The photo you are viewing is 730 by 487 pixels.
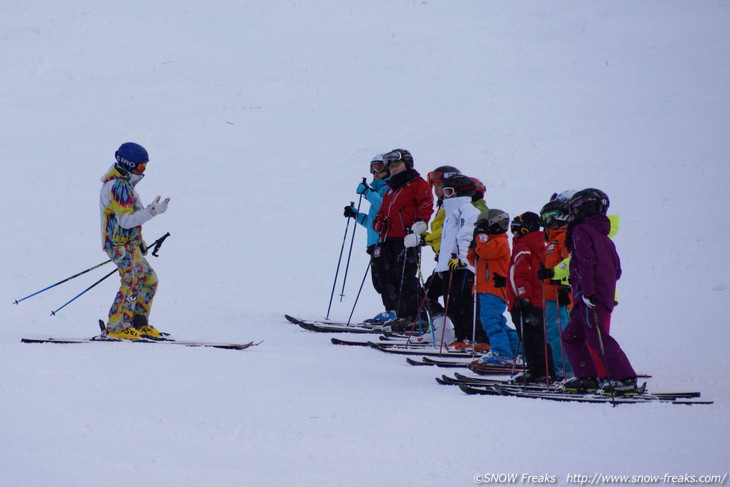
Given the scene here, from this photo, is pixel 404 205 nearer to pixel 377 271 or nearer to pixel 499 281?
pixel 377 271

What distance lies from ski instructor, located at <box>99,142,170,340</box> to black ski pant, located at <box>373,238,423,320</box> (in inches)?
114

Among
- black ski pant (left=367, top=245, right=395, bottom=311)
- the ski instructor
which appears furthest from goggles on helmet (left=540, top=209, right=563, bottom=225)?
black ski pant (left=367, top=245, right=395, bottom=311)

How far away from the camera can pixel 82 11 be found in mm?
36750

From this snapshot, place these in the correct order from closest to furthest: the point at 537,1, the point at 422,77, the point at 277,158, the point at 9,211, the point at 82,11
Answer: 1. the point at 9,211
2. the point at 277,158
3. the point at 422,77
4. the point at 82,11
5. the point at 537,1

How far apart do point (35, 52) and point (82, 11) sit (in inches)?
192

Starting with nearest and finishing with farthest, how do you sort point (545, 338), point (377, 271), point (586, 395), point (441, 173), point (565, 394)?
1. point (586, 395)
2. point (565, 394)
3. point (545, 338)
4. point (441, 173)
5. point (377, 271)

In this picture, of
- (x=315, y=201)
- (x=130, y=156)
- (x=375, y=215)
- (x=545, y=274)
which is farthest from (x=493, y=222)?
(x=315, y=201)

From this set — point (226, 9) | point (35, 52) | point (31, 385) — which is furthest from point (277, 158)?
point (31, 385)

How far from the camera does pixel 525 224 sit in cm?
780

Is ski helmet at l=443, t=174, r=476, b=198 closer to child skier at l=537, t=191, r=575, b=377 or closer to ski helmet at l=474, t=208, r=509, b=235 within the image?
ski helmet at l=474, t=208, r=509, b=235

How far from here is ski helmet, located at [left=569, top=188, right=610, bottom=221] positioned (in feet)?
21.6

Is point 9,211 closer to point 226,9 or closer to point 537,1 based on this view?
point 226,9

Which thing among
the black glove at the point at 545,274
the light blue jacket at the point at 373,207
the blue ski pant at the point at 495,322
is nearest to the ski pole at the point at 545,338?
the black glove at the point at 545,274

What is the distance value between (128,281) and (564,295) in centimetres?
398
